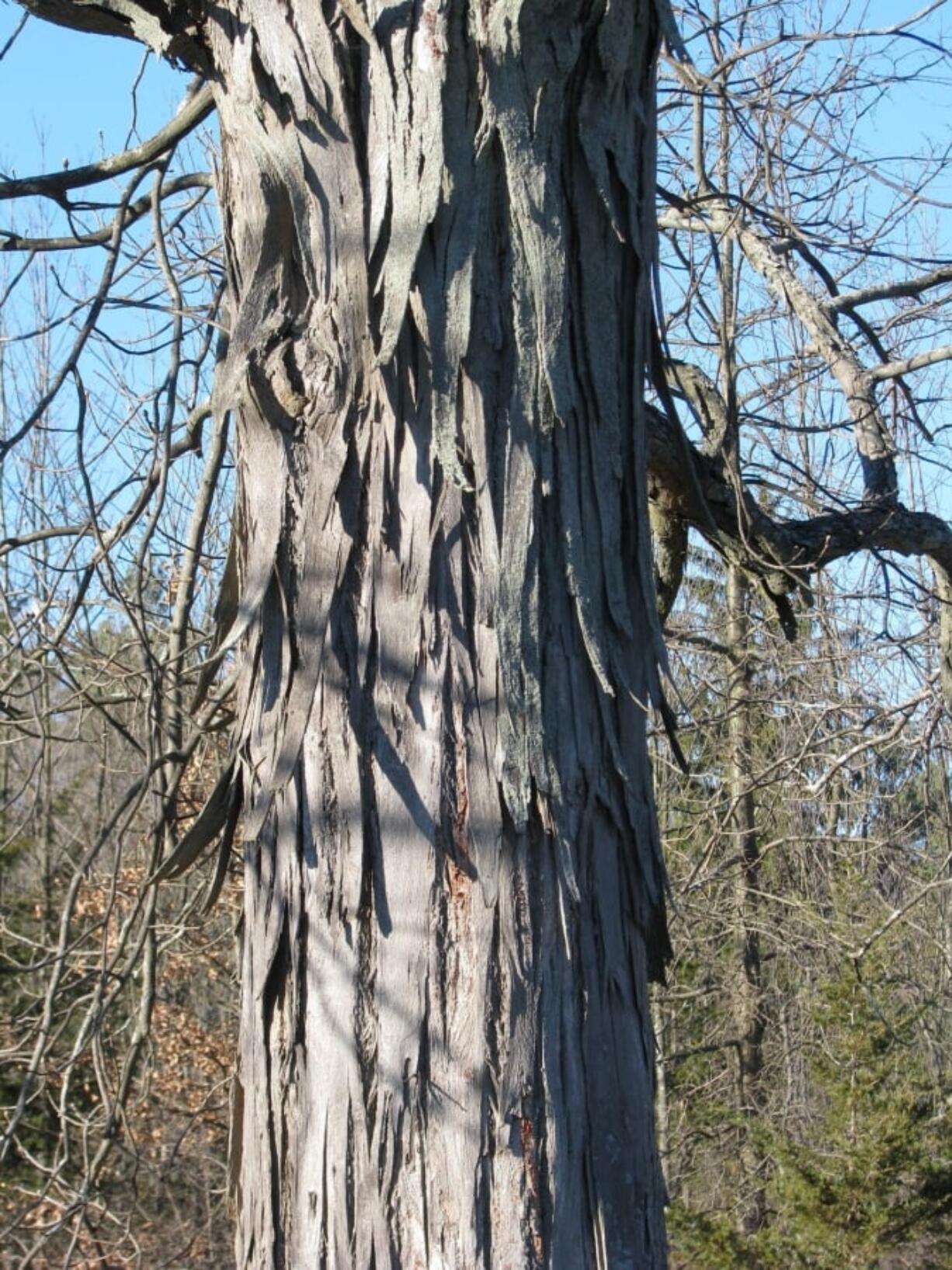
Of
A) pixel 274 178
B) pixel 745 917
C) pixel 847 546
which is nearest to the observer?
pixel 274 178

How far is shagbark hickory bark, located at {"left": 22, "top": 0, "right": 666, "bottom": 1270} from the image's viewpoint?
1.68 metres

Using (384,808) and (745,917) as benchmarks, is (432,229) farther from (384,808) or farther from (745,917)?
(745,917)

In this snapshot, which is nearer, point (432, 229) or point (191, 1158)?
point (432, 229)

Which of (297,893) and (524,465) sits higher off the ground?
(524,465)

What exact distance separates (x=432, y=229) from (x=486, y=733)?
665 millimetres

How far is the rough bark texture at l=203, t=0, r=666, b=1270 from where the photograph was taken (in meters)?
1.68

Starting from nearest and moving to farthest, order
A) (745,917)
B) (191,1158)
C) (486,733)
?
(486,733), (745,917), (191,1158)

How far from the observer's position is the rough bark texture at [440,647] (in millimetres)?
1682

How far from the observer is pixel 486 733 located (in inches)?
68.5

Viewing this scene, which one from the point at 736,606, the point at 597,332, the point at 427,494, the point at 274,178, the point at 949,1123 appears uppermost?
the point at 736,606

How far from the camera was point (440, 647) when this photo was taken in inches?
69.3

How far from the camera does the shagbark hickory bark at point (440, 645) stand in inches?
66.2

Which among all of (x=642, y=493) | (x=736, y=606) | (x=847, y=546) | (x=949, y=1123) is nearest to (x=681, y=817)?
(x=736, y=606)

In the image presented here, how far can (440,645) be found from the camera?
5.77 feet
